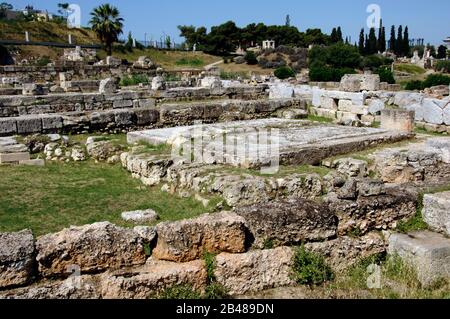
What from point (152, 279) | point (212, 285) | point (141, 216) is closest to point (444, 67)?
point (141, 216)

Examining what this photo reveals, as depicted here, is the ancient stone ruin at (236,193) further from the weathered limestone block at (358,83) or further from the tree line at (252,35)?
the tree line at (252,35)

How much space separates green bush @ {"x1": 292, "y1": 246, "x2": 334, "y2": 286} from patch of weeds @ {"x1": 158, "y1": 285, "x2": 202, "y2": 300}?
3.52 ft

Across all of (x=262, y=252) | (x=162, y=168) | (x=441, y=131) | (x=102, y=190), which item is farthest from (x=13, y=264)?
(x=441, y=131)

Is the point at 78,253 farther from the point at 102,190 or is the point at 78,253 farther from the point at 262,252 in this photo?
the point at 102,190

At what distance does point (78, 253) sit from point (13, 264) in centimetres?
54

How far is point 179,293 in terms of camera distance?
4.41 m

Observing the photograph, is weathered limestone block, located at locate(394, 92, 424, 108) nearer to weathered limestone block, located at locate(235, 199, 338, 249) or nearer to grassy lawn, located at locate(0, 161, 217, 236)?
grassy lawn, located at locate(0, 161, 217, 236)

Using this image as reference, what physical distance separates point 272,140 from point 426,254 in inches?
195

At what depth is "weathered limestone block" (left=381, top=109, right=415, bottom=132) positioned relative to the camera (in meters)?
11.9

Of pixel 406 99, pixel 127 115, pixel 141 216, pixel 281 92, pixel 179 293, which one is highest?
pixel 281 92

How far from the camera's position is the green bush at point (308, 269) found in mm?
4863

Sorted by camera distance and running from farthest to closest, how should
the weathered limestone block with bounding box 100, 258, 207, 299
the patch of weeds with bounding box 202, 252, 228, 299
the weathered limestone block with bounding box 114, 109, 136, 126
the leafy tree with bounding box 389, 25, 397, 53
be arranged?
the leafy tree with bounding box 389, 25, 397, 53, the weathered limestone block with bounding box 114, 109, 136, 126, the patch of weeds with bounding box 202, 252, 228, 299, the weathered limestone block with bounding box 100, 258, 207, 299

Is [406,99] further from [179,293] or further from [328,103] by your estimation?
[179,293]

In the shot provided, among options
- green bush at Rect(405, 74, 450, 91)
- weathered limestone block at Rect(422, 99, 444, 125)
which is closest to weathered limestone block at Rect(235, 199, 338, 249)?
weathered limestone block at Rect(422, 99, 444, 125)
